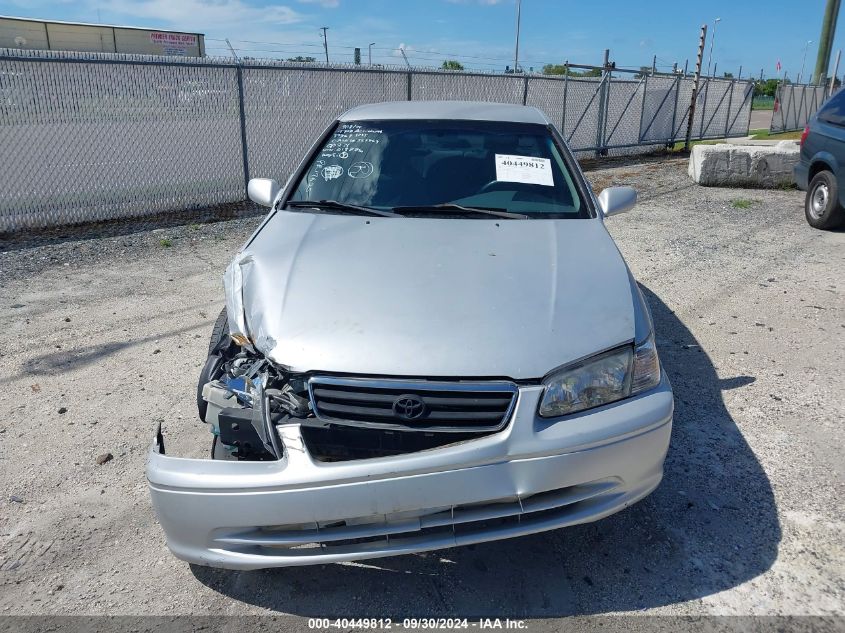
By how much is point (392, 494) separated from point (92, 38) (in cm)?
4483

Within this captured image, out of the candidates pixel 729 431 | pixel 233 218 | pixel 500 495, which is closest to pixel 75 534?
pixel 500 495

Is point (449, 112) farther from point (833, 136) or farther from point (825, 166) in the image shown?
point (825, 166)

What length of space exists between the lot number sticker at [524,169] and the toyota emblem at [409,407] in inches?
73.4

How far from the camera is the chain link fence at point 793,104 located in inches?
888

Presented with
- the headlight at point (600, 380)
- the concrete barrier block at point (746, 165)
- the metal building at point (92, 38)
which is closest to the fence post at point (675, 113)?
the concrete barrier block at point (746, 165)

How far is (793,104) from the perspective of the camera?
2344 centimetres

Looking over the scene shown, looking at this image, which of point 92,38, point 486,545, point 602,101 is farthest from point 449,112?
point 92,38

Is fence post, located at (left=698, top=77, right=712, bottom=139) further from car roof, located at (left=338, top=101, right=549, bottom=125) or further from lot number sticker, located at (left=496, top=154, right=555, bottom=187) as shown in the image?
lot number sticker, located at (left=496, top=154, right=555, bottom=187)

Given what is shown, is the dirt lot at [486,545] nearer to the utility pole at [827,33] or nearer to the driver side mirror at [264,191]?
the driver side mirror at [264,191]

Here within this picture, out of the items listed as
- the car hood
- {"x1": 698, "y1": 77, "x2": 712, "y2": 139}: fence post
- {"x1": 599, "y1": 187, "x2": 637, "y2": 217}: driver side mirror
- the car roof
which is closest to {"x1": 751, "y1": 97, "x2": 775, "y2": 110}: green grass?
{"x1": 698, "y1": 77, "x2": 712, "y2": 139}: fence post

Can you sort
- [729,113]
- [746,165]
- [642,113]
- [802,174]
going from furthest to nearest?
[729,113] < [642,113] < [746,165] < [802,174]

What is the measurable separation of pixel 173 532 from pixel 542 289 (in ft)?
5.41

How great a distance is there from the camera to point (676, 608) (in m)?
2.41

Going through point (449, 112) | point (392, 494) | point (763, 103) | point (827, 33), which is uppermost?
point (827, 33)
